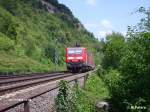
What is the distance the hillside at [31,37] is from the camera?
2398 inches

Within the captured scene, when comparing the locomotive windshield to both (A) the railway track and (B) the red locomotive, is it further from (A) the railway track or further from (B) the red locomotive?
(A) the railway track

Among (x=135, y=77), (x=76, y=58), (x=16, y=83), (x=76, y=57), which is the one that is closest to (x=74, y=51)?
(x=76, y=57)

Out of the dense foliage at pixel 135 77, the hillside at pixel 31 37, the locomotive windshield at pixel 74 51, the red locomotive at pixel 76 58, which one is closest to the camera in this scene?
the dense foliage at pixel 135 77

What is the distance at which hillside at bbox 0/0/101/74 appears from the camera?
200 feet

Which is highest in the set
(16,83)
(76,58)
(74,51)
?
(74,51)

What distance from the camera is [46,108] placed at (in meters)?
15.4

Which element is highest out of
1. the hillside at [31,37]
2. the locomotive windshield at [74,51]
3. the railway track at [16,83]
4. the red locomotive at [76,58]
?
the hillside at [31,37]

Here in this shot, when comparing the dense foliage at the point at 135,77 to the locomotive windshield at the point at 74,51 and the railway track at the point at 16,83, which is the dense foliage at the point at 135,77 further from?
the locomotive windshield at the point at 74,51

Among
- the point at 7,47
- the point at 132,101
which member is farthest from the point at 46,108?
the point at 7,47

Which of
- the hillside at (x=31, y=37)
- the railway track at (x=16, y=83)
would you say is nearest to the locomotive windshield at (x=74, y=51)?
the hillside at (x=31, y=37)

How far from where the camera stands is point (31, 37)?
92250 millimetres

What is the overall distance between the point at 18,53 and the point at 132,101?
51595 millimetres

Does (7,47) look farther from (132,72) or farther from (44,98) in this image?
(44,98)

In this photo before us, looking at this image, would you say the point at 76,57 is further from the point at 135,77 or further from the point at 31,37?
the point at 31,37
